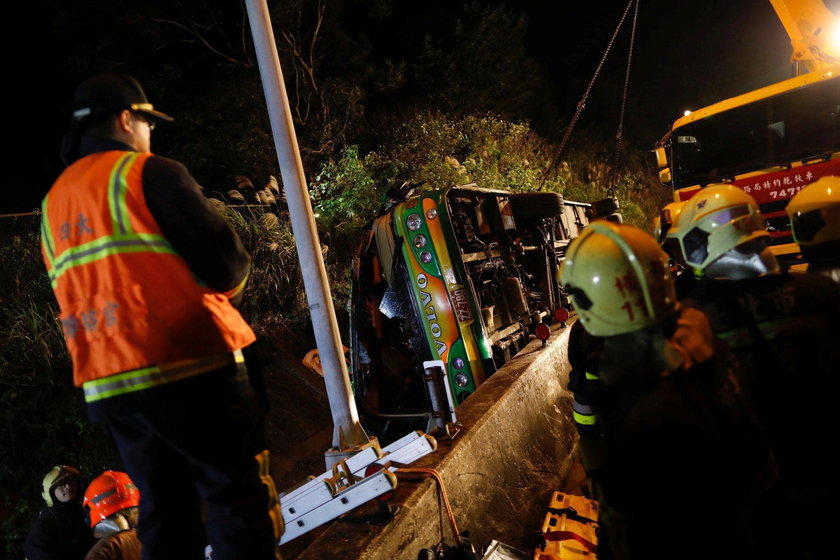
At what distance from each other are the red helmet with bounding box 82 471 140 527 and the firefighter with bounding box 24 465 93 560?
2.69ft

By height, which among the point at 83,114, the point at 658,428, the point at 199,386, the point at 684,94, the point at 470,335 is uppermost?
the point at 684,94

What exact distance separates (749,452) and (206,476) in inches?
66.7

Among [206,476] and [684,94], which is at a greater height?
[684,94]

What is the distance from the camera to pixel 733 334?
79.0 inches

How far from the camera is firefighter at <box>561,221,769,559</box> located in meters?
1.37

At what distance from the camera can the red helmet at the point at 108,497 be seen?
3559 millimetres

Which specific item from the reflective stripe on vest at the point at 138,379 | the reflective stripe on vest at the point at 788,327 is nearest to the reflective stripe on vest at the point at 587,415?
the reflective stripe on vest at the point at 788,327

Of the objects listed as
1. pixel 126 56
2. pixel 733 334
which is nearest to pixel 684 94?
pixel 126 56

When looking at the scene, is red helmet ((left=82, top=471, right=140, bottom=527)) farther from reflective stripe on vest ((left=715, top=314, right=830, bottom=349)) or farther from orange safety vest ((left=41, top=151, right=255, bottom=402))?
reflective stripe on vest ((left=715, top=314, right=830, bottom=349))

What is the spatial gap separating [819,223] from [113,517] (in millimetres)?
4709

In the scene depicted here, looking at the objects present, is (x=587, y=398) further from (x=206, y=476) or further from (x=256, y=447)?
(x=206, y=476)

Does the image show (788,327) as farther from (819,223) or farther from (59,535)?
(59,535)

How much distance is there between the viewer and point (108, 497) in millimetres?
3605

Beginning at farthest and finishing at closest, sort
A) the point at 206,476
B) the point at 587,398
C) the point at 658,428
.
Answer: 1. the point at 587,398
2. the point at 206,476
3. the point at 658,428
